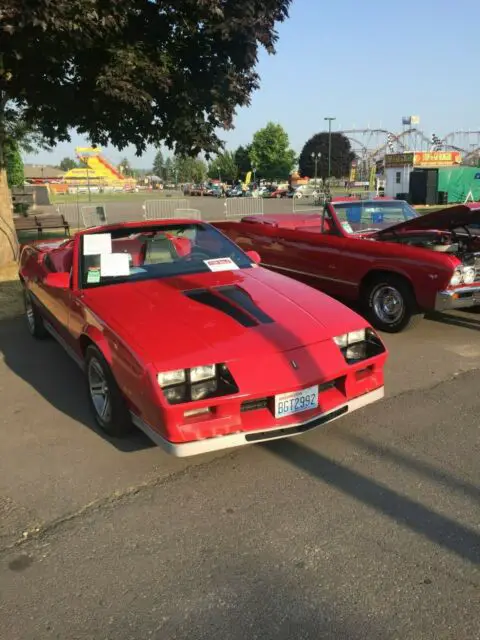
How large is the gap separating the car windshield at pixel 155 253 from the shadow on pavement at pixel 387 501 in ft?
5.77

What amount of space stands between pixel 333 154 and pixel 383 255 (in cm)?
11275

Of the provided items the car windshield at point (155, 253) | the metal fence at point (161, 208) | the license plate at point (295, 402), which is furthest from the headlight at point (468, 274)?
the metal fence at point (161, 208)

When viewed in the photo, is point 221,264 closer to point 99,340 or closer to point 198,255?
point 198,255

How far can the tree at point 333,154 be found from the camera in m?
110

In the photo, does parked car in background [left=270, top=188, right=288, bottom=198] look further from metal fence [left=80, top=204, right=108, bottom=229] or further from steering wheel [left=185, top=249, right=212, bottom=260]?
steering wheel [left=185, top=249, right=212, bottom=260]

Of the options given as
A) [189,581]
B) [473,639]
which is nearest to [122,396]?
[189,581]

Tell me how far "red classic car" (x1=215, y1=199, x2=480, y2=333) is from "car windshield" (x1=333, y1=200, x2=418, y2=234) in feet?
0.04

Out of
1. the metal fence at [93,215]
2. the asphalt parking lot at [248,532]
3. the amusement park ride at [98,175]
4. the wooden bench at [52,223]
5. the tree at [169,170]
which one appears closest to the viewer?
the asphalt parking lot at [248,532]

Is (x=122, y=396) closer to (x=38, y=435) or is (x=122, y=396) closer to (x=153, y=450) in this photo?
(x=153, y=450)

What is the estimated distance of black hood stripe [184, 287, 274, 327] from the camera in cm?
362

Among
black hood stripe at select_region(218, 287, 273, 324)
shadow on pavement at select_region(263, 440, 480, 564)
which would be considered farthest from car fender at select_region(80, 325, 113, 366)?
shadow on pavement at select_region(263, 440, 480, 564)

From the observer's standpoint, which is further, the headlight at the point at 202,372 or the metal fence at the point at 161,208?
the metal fence at the point at 161,208

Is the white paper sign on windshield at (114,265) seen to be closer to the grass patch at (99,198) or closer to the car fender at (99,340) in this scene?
the car fender at (99,340)

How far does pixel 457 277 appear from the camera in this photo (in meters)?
5.69
